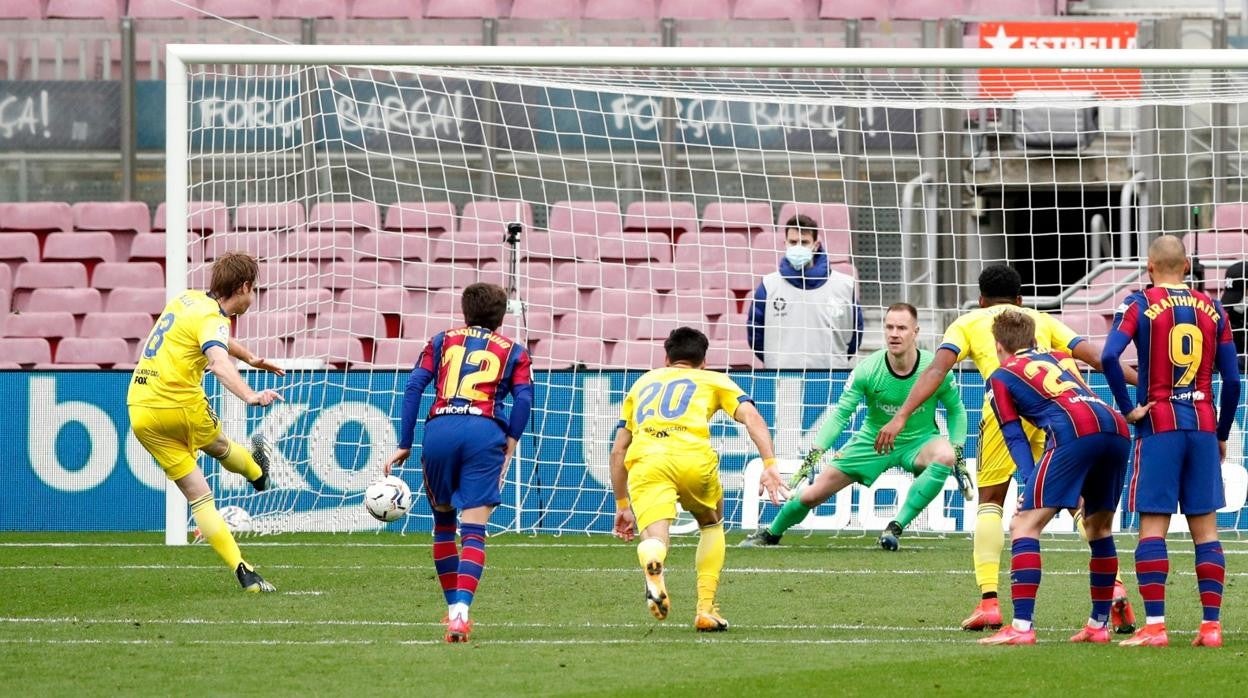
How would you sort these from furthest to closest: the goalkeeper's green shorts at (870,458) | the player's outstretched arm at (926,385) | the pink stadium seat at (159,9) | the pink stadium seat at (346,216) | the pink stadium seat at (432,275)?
1. the pink stadium seat at (159,9)
2. the pink stadium seat at (432,275)
3. the pink stadium seat at (346,216)
4. the goalkeeper's green shorts at (870,458)
5. the player's outstretched arm at (926,385)

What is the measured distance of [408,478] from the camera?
14.1m

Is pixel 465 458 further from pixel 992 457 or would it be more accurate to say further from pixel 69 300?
pixel 69 300

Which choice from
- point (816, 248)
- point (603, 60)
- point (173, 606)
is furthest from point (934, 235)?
point (173, 606)

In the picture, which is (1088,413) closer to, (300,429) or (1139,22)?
(300,429)

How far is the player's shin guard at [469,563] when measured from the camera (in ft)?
25.0

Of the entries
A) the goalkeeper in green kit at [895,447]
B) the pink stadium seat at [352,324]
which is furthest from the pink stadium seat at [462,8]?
the goalkeeper in green kit at [895,447]

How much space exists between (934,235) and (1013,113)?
1916mm

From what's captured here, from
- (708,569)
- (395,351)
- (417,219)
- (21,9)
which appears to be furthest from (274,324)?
(708,569)

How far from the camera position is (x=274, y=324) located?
1454cm

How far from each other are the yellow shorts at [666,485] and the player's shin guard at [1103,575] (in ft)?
5.63

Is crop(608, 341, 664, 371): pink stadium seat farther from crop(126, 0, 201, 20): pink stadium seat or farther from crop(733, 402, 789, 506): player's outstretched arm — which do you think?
crop(733, 402, 789, 506): player's outstretched arm

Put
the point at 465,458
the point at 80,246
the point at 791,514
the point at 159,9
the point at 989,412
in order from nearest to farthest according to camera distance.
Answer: the point at 465,458 → the point at 989,412 → the point at 791,514 → the point at 80,246 → the point at 159,9

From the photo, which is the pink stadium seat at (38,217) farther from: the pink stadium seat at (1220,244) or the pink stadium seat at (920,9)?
the pink stadium seat at (1220,244)

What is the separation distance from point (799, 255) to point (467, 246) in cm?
338
